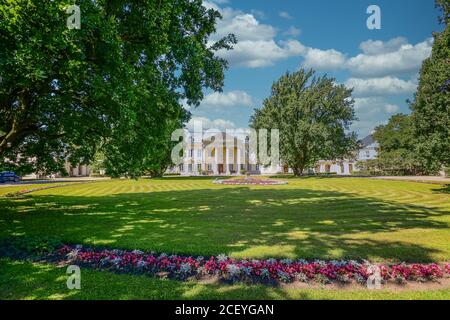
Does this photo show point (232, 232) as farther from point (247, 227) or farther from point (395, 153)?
point (395, 153)

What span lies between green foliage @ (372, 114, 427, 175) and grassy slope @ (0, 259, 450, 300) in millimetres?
55031

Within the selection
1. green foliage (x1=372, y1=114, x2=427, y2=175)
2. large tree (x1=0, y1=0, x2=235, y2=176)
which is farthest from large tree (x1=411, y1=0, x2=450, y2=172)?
green foliage (x1=372, y1=114, x2=427, y2=175)

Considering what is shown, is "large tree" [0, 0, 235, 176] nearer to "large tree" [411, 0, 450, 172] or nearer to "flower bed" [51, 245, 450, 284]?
"flower bed" [51, 245, 450, 284]

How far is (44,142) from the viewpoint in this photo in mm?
16406

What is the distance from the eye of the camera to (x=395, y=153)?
196 feet

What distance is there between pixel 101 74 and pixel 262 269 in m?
8.50

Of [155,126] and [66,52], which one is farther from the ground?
[66,52]

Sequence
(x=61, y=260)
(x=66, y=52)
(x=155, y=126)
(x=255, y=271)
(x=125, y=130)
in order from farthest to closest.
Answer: (x=155, y=126)
(x=125, y=130)
(x=66, y=52)
(x=61, y=260)
(x=255, y=271)

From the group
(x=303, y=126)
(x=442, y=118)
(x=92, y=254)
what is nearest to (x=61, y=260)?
(x=92, y=254)

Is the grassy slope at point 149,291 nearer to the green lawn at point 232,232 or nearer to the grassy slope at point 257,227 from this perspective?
the green lawn at point 232,232

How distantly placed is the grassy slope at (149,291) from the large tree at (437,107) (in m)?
22.8

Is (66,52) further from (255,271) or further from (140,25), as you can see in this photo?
(255,271)

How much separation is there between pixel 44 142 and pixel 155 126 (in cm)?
786
